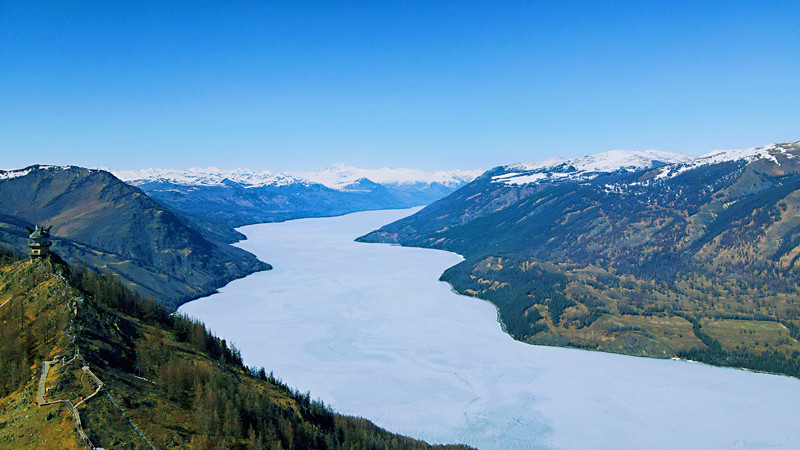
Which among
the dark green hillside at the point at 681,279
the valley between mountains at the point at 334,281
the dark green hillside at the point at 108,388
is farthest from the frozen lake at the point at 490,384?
the dark green hillside at the point at 108,388

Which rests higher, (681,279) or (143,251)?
(143,251)

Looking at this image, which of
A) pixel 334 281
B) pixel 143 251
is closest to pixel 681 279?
pixel 334 281

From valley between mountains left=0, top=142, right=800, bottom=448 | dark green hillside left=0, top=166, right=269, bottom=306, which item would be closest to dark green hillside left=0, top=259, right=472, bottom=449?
valley between mountains left=0, top=142, right=800, bottom=448

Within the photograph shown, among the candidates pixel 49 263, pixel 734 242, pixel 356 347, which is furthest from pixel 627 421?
pixel 734 242

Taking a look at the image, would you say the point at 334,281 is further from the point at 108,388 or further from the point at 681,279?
the point at 108,388

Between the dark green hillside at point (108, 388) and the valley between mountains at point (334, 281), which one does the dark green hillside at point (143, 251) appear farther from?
the dark green hillside at point (108, 388)

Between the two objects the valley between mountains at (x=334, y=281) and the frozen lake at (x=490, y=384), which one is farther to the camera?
the frozen lake at (x=490, y=384)
